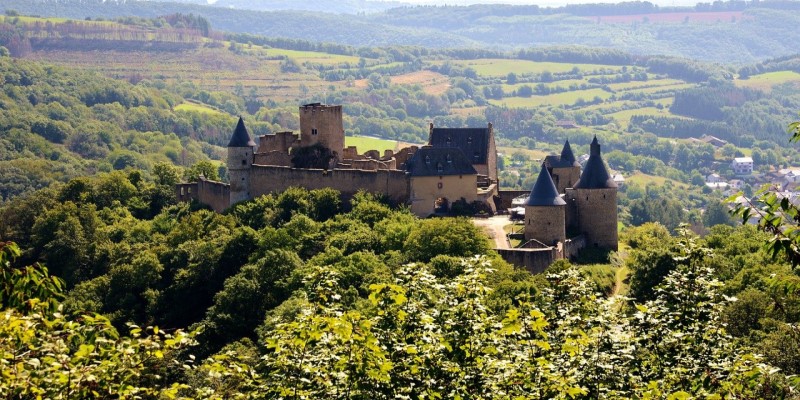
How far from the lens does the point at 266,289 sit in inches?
2068

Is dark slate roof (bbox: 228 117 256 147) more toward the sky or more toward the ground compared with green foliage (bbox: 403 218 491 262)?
more toward the sky

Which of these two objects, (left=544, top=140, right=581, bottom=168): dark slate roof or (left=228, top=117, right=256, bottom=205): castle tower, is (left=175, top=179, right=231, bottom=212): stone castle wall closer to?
(left=228, top=117, right=256, bottom=205): castle tower

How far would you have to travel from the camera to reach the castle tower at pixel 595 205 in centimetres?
5381

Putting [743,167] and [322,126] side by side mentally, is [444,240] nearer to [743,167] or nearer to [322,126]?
[322,126]

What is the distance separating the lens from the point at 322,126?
6103cm

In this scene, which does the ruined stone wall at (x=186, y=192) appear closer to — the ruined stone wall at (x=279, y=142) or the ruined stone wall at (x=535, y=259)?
the ruined stone wall at (x=279, y=142)

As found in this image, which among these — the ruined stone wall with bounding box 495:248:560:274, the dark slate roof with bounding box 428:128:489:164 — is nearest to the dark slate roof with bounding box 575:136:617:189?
the ruined stone wall with bounding box 495:248:560:274

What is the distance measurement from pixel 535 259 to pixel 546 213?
2.02 m

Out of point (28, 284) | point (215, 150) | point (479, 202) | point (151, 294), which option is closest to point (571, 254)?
point (479, 202)

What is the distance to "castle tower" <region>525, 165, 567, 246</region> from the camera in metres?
50.3

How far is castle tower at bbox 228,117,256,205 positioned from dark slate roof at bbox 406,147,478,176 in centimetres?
904

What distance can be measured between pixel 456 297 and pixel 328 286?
7.58 ft

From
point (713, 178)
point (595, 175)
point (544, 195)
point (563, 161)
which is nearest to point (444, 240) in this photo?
point (544, 195)

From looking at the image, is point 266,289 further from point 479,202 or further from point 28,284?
point 28,284
